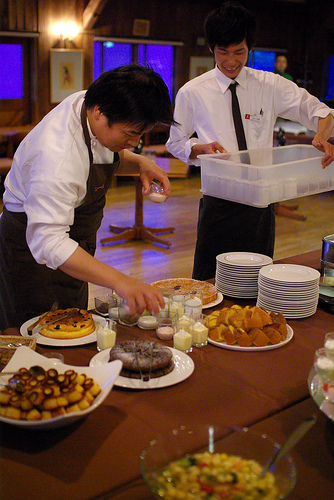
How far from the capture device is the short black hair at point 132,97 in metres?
1.59

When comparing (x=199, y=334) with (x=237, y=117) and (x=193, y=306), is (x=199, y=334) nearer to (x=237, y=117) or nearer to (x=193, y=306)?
(x=193, y=306)

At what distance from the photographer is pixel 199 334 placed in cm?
170

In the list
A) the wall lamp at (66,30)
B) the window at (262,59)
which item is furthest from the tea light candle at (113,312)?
the window at (262,59)

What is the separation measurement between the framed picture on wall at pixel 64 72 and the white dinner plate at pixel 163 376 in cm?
735

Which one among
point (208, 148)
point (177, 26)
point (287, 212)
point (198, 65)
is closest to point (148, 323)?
point (208, 148)

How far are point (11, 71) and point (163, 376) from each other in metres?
7.51

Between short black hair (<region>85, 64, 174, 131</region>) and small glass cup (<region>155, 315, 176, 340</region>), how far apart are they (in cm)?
61

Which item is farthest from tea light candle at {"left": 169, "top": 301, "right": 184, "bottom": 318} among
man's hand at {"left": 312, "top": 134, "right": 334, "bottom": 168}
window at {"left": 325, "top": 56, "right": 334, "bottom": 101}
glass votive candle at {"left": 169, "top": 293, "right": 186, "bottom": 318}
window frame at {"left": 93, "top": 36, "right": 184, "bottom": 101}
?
window at {"left": 325, "top": 56, "right": 334, "bottom": 101}

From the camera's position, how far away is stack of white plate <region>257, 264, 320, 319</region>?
1.94 m

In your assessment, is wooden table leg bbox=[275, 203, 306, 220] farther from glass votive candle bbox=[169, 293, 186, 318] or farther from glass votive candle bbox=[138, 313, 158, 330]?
glass votive candle bbox=[138, 313, 158, 330]

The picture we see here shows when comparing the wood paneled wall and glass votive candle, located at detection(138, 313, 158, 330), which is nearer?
glass votive candle, located at detection(138, 313, 158, 330)

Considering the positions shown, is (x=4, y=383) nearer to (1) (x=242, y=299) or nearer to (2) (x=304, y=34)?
(1) (x=242, y=299)

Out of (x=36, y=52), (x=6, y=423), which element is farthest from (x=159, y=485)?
(x=36, y=52)

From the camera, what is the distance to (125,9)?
8.80 metres
